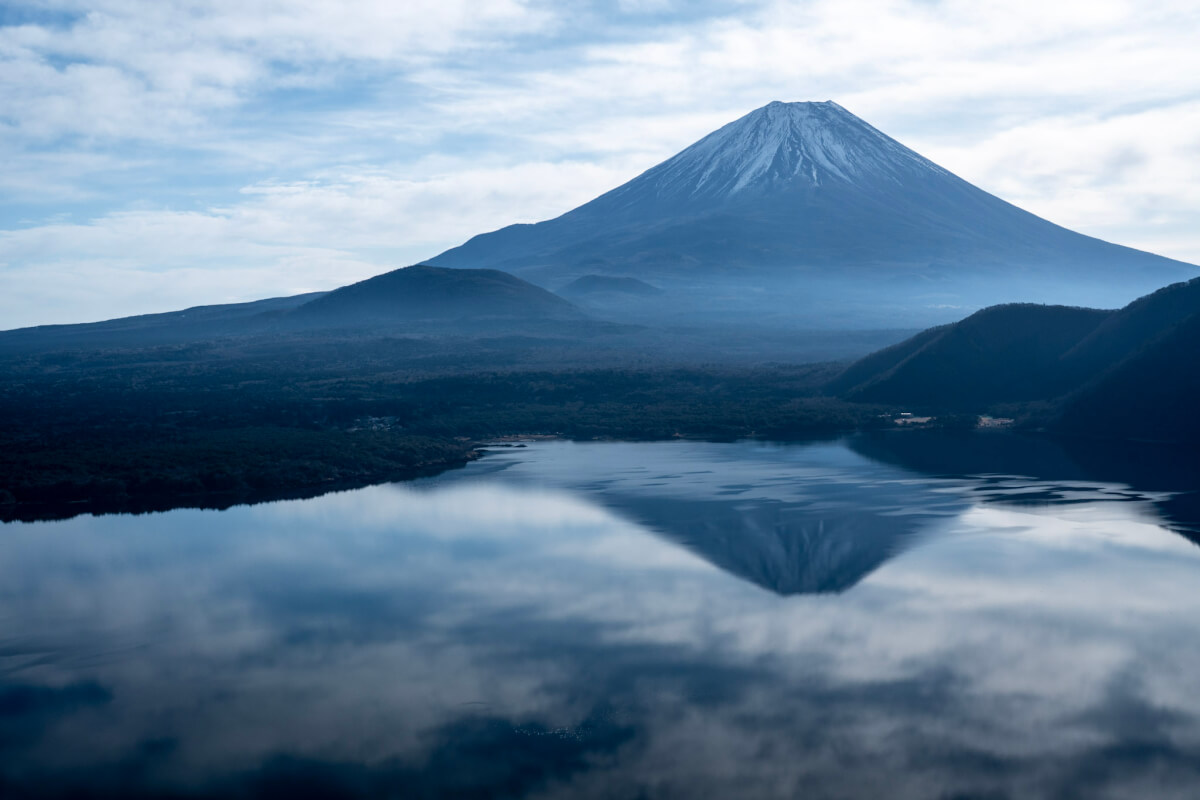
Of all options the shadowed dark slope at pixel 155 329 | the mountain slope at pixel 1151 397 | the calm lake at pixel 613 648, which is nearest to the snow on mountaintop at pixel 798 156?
the shadowed dark slope at pixel 155 329

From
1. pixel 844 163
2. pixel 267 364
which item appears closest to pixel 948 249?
pixel 844 163

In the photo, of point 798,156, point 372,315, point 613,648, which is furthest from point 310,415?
point 798,156

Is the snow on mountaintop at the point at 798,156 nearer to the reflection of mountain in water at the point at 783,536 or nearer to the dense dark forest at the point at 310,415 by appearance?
the dense dark forest at the point at 310,415

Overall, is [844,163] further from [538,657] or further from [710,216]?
[538,657]

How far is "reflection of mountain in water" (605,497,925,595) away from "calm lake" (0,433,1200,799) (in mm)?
119

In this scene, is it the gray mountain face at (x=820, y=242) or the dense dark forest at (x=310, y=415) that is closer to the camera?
the dense dark forest at (x=310, y=415)

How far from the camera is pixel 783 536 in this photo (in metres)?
24.9

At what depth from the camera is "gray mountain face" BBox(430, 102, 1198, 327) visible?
130375 millimetres

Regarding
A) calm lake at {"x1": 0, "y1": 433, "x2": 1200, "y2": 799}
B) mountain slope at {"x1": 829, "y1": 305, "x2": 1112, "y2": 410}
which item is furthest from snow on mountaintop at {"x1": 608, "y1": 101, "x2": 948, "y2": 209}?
calm lake at {"x1": 0, "y1": 433, "x2": 1200, "y2": 799}

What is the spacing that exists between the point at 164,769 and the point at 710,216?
14141 cm

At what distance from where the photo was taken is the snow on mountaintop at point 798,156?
6142 inches

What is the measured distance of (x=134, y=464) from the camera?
3266cm

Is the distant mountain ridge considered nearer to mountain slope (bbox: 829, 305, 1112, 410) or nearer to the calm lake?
mountain slope (bbox: 829, 305, 1112, 410)

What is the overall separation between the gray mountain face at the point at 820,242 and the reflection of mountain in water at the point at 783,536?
284ft
